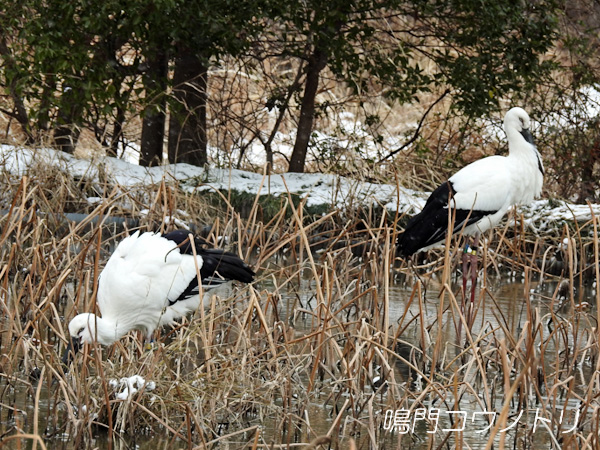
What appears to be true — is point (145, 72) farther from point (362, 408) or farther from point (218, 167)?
point (362, 408)

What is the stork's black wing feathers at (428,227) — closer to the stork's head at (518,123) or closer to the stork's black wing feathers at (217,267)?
the stork's head at (518,123)

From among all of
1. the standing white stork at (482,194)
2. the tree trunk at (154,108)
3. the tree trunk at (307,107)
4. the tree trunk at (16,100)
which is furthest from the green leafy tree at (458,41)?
the tree trunk at (16,100)

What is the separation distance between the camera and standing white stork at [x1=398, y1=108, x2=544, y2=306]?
23.7 feet

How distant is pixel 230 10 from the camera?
1016cm

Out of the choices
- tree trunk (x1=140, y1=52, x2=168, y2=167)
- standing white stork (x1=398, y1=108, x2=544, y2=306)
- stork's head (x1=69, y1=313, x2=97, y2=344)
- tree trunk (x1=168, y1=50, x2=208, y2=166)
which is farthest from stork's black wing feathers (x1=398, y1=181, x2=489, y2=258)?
tree trunk (x1=168, y1=50, x2=208, y2=166)

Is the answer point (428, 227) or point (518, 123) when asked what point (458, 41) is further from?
point (428, 227)

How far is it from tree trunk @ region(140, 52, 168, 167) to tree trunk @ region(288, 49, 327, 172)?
1737 millimetres

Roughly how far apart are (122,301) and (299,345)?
116cm

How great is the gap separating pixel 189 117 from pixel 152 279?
6.65 metres

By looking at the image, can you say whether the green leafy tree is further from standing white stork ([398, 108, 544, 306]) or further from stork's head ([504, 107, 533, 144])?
standing white stork ([398, 108, 544, 306])

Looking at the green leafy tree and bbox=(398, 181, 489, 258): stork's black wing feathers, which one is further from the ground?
the green leafy tree

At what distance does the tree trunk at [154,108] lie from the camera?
33.9 feet

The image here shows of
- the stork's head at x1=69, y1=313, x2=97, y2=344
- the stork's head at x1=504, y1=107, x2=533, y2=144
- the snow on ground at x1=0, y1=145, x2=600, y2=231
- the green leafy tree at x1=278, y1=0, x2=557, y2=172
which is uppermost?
the green leafy tree at x1=278, y1=0, x2=557, y2=172

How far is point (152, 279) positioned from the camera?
5.38 meters
